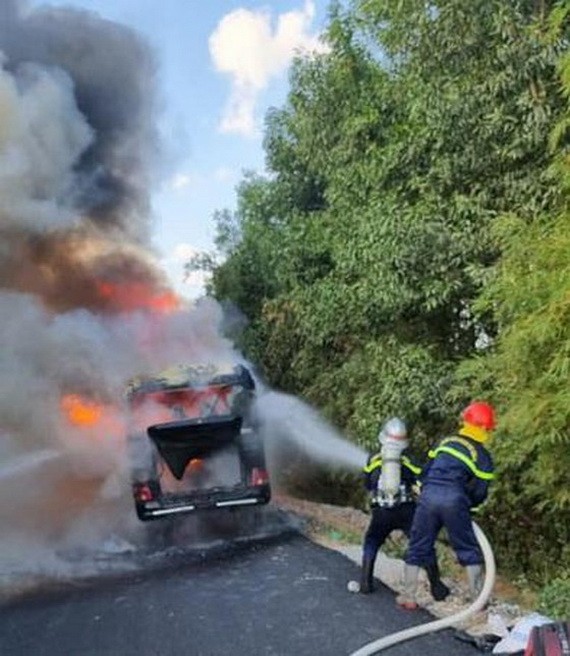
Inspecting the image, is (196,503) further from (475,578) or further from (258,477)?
(475,578)

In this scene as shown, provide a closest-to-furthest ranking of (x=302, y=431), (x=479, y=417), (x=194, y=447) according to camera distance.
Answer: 1. (x=479, y=417)
2. (x=194, y=447)
3. (x=302, y=431)

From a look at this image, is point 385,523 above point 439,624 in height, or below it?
above

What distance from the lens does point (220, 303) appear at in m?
18.8

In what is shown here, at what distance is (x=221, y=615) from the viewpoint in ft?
21.0

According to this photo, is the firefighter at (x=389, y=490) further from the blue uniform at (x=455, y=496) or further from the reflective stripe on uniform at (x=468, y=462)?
the reflective stripe on uniform at (x=468, y=462)

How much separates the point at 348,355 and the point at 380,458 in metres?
7.42

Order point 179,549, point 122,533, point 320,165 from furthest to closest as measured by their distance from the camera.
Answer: point 320,165, point 122,533, point 179,549

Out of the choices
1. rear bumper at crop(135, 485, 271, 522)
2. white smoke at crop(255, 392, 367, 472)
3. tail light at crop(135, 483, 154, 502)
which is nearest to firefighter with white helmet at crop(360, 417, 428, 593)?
rear bumper at crop(135, 485, 271, 522)

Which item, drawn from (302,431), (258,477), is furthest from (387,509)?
(302,431)

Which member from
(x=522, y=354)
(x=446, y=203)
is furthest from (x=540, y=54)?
(x=522, y=354)

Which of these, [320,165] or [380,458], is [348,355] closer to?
[320,165]

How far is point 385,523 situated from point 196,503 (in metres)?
3.59

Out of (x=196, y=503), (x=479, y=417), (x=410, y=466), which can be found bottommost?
(x=196, y=503)

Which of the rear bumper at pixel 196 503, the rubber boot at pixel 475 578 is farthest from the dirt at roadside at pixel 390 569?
the rear bumper at pixel 196 503
